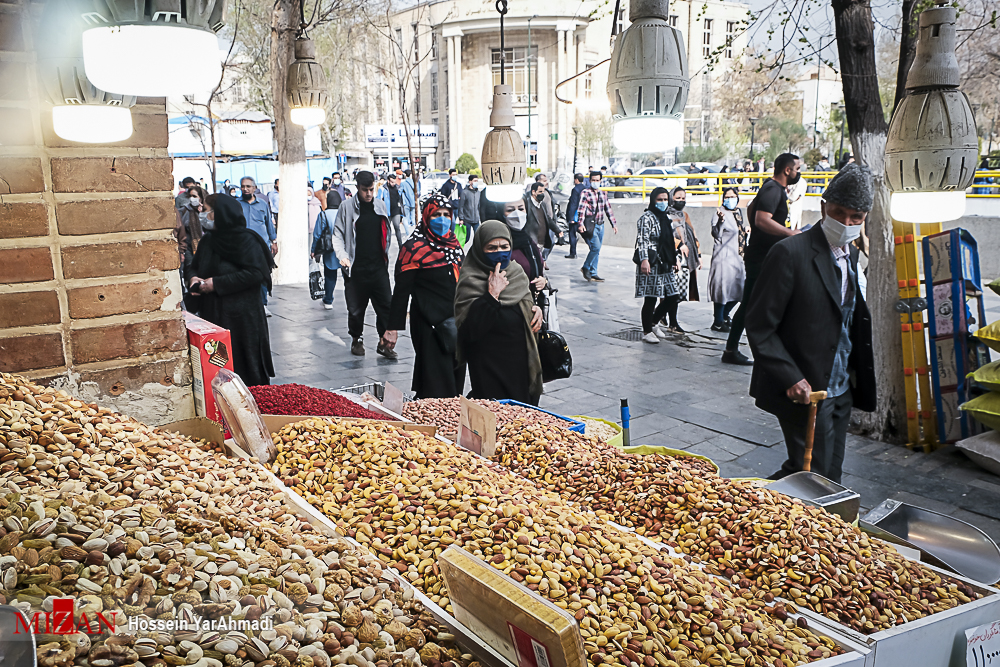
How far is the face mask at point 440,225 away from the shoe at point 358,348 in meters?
3.08

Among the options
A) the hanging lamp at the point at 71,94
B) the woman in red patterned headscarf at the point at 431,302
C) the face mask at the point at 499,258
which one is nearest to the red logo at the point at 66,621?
the hanging lamp at the point at 71,94

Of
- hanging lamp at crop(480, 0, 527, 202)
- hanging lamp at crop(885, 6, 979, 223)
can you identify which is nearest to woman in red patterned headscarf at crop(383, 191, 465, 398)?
hanging lamp at crop(480, 0, 527, 202)

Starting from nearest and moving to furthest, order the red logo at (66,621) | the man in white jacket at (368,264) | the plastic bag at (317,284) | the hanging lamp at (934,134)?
the red logo at (66,621) < the hanging lamp at (934,134) < the man in white jacket at (368,264) < the plastic bag at (317,284)

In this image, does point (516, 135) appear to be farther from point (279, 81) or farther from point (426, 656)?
point (279, 81)

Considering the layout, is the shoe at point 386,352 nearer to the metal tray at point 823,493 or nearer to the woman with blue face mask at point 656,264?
the woman with blue face mask at point 656,264

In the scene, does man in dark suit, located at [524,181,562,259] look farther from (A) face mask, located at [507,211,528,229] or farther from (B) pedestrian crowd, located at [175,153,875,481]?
(B) pedestrian crowd, located at [175,153,875,481]

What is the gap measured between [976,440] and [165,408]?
5.00 meters

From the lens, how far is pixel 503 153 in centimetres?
386

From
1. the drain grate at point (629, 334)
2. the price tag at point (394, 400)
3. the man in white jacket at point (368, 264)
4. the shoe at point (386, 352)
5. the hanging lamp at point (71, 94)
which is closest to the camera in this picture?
the hanging lamp at point (71, 94)

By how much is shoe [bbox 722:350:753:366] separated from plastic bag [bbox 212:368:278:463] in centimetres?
622

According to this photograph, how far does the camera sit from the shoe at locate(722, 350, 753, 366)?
300 inches

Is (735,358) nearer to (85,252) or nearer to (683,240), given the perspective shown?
(683,240)

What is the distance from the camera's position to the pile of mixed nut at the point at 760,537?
1.96m

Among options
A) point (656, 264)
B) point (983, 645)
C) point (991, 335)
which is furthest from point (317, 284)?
point (983, 645)
